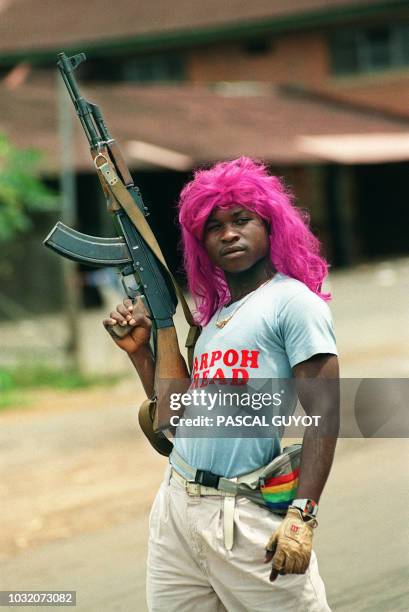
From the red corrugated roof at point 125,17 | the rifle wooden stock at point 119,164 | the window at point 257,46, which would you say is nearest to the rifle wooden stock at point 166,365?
the rifle wooden stock at point 119,164

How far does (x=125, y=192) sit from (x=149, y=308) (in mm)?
333

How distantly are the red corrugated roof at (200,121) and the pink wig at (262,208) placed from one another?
54.9ft

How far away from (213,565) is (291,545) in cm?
36

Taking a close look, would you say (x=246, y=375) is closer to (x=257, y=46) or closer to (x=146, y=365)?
(x=146, y=365)

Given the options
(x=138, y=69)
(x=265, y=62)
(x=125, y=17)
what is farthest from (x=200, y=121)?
(x=138, y=69)

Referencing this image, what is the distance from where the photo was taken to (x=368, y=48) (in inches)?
1145

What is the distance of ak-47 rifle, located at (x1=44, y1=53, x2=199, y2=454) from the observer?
333 centimetres

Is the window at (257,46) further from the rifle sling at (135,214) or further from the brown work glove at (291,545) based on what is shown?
the brown work glove at (291,545)

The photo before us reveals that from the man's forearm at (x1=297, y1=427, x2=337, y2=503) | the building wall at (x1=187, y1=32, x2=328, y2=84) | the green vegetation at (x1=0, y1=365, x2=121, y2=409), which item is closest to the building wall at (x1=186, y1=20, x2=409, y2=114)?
the building wall at (x1=187, y1=32, x2=328, y2=84)

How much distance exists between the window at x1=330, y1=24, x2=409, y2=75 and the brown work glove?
26.9m

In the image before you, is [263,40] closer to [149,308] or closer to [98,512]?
[98,512]

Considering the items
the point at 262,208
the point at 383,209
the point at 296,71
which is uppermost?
the point at 296,71

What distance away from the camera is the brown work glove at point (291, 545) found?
283cm

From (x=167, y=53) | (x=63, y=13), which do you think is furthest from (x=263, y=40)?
(x=63, y=13)
